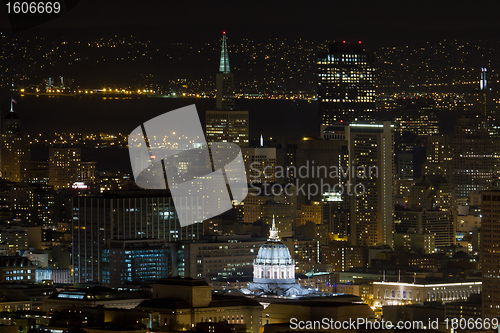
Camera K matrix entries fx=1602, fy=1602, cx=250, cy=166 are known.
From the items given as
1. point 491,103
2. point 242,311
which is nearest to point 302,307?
point 242,311

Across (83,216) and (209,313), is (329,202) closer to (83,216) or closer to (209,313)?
(83,216)

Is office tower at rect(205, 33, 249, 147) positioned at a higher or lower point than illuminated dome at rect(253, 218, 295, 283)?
higher

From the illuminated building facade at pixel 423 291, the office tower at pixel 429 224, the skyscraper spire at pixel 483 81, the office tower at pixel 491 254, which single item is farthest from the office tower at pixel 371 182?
the office tower at pixel 491 254

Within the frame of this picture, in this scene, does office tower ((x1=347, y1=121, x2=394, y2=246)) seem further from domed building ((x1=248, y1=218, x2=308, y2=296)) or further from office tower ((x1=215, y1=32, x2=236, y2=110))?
domed building ((x1=248, y1=218, x2=308, y2=296))

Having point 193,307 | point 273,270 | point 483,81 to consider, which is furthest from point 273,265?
point 483,81

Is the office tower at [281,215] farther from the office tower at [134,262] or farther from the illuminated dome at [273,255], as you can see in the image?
the illuminated dome at [273,255]

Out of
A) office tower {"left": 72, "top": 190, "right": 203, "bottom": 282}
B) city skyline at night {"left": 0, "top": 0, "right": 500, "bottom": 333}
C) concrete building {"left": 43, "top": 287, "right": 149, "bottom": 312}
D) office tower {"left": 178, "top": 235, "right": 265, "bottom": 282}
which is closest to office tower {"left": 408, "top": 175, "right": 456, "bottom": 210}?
city skyline at night {"left": 0, "top": 0, "right": 500, "bottom": 333}

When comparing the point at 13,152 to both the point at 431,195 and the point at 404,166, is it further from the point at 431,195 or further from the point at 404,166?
the point at 404,166
